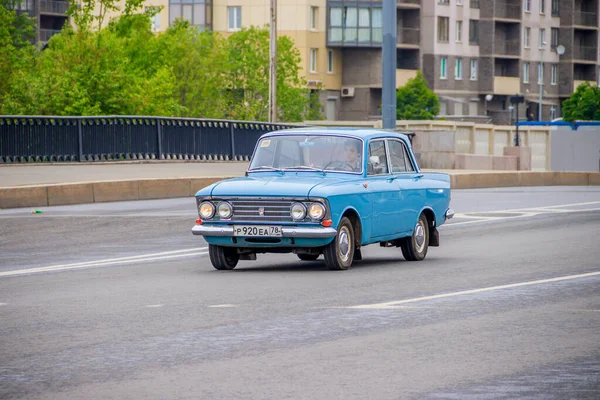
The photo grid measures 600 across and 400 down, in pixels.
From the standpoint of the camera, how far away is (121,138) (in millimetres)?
35469

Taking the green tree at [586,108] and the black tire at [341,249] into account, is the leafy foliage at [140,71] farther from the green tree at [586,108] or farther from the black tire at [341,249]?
the black tire at [341,249]

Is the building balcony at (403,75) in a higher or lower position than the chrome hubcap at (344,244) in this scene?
higher

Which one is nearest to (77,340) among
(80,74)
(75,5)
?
(80,74)

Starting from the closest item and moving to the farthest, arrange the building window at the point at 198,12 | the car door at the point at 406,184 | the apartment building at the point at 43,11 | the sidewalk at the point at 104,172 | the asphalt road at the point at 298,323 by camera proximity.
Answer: the asphalt road at the point at 298,323
the car door at the point at 406,184
the sidewalk at the point at 104,172
the building window at the point at 198,12
the apartment building at the point at 43,11

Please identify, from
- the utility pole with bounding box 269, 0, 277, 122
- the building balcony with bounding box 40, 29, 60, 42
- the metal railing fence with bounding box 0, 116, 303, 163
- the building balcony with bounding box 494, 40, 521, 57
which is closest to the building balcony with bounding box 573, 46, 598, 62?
the building balcony with bounding box 494, 40, 521, 57

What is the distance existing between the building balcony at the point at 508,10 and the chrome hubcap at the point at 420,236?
94.7 m

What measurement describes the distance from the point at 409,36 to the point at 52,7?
28.8 meters

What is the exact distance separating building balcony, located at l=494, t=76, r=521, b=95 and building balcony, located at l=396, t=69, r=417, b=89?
7.57 meters

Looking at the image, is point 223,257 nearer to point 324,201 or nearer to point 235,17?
point 324,201

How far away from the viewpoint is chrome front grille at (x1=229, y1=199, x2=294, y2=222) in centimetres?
1389

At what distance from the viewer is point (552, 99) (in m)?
117

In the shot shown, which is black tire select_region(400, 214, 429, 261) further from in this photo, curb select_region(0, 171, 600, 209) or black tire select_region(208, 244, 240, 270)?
curb select_region(0, 171, 600, 209)

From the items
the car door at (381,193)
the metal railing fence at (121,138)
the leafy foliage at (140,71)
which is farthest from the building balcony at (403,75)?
the car door at (381,193)

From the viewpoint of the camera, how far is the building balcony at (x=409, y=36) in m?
102
